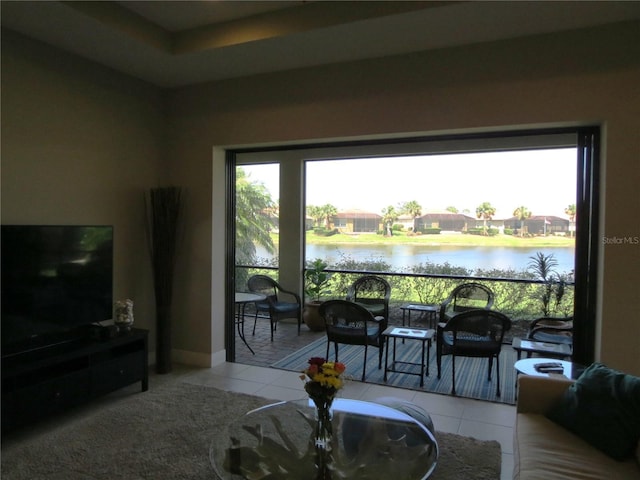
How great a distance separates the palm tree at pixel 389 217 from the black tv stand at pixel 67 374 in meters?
4.17

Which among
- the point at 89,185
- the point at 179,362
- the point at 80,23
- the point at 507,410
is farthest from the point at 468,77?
the point at 179,362

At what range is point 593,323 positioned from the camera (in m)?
3.30

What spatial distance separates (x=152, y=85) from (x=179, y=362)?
303 centimetres

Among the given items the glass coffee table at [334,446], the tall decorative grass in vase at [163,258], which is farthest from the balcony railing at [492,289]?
the glass coffee table at [334,446]

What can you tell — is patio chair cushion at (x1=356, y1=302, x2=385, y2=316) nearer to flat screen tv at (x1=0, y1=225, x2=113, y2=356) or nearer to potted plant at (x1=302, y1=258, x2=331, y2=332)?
potted plant at (x1=302, y1=258, x2=331, y2=332)

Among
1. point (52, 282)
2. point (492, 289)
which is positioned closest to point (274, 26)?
point (52, 282)

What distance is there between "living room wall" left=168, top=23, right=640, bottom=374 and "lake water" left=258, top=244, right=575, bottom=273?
107 inches

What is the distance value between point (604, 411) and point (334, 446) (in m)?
1.40

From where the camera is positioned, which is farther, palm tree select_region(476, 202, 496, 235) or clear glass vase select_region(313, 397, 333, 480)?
palm tree select_region(476, 202, 496, 235)

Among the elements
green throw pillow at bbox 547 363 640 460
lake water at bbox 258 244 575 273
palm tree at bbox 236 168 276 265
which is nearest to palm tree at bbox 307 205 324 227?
lake water at bbox 258 244 575 273

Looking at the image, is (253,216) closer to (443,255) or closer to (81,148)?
(443,255)

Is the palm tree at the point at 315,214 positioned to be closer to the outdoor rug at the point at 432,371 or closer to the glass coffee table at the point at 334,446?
the outdoor rug at the point at 432,371

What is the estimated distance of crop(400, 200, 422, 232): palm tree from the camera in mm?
6582

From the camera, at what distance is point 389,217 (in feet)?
22.1
